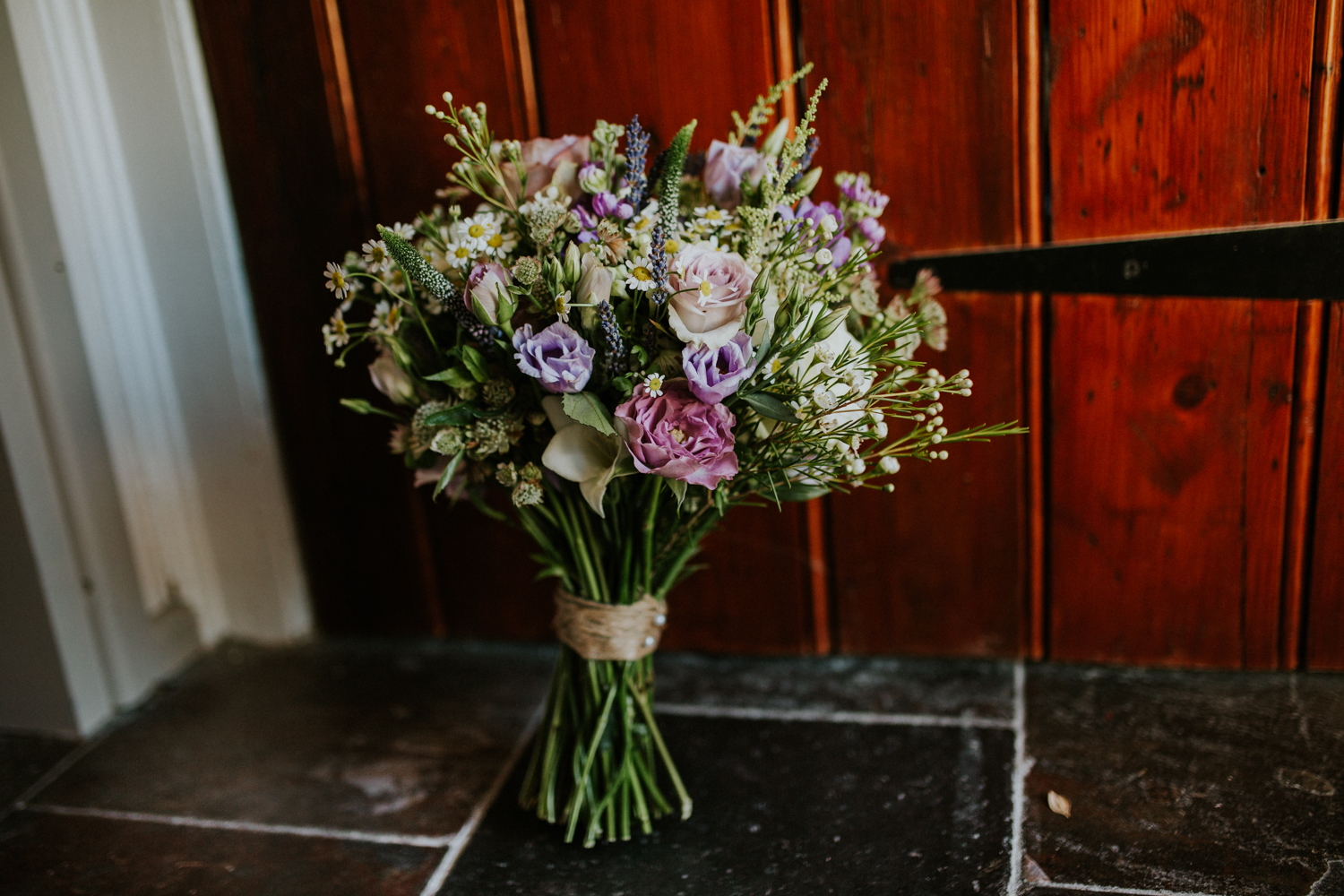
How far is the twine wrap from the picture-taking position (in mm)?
1005

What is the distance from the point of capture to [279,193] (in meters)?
1.35

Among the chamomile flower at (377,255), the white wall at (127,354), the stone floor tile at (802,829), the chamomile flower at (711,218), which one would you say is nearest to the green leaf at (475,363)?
the chamomile flower at (377,255)

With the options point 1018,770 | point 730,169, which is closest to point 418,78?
point 730,169

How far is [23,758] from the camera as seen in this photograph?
1.30 m

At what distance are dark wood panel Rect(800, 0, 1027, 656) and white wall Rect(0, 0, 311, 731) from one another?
0.83 meters

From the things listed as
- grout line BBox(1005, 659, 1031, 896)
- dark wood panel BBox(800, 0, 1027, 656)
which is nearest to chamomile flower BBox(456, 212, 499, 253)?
dark wood panel BBox(800, 0, 1027, 656)

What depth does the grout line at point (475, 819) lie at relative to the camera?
1038 millimetres

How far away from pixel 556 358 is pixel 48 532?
2.80ft

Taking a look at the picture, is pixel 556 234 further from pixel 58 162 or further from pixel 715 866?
pixel 58 162

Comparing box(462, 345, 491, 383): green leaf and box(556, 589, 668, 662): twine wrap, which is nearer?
box(462, 345, 491, 383): green leaf

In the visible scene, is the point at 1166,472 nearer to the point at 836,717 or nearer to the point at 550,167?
the point at 836,717

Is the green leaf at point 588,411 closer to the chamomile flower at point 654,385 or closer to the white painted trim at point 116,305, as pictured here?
the chamomile flower at point 654,385

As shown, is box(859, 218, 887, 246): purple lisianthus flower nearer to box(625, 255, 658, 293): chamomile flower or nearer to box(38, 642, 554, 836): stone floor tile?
box(625, 255, 658, 293): chamomile flower

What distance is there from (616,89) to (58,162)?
70 cm
